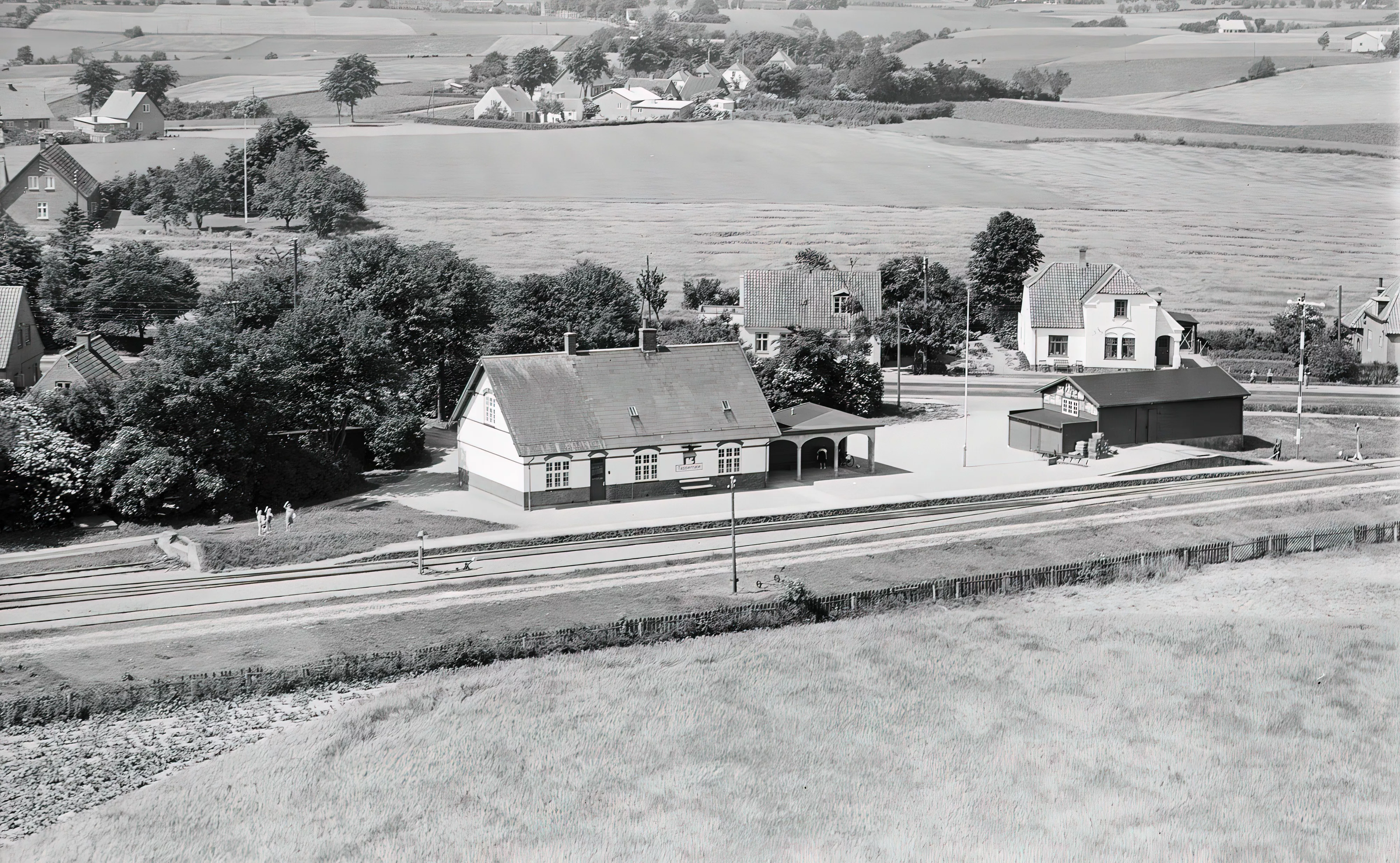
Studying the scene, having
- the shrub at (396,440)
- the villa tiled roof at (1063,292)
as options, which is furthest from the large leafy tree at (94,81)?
the villa tiled roof at (1063,292)

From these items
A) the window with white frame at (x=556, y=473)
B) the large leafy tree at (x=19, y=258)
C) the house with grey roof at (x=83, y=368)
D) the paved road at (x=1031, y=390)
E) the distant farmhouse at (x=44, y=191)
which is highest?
the distant farmhouse at (x=44, y=191)

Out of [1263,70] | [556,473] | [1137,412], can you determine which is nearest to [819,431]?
[556,473]

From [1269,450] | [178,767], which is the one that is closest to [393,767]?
[178,767]

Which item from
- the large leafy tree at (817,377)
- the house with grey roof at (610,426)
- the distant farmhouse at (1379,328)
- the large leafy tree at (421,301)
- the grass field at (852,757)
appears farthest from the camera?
the distant farmhouse at (1379,328)

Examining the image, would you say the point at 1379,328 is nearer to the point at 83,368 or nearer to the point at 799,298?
the point at 799,298

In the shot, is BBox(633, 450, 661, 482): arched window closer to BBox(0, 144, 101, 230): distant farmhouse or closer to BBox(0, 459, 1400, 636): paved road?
BBox(0, 459, 1400, 636): paved road

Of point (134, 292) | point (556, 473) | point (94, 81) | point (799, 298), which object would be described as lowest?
point (556, 473)

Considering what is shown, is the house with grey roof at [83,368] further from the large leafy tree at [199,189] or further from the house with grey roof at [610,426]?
the large leafy tree at [199,189]

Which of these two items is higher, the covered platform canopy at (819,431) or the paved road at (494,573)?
the covered platform canopy at (819,431)
